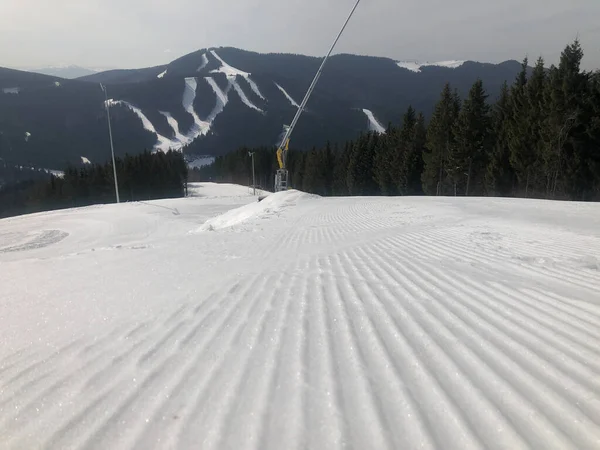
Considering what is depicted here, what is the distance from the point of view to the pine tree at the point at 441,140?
33.1m

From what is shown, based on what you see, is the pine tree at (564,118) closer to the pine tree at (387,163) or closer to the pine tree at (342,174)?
the pine tree at (387,163)

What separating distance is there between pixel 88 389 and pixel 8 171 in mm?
165746

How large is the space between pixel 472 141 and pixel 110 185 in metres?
55.4

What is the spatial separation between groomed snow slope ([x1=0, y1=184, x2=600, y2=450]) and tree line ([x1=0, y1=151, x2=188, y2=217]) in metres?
60.8

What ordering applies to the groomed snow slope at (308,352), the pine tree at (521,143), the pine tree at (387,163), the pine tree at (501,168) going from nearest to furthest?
the groomed snow slope at (308,352)
the pine tree at (521,143)
the pine tree at (501,168)
the pine tree at (387,163)

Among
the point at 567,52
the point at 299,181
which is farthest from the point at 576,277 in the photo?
the point at 299,181

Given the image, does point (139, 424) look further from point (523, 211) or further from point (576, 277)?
point (523, 211)

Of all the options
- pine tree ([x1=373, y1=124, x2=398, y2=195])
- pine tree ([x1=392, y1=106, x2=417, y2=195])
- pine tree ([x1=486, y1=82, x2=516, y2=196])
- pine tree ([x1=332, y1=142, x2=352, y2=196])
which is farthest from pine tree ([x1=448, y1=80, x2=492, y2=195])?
pine tree ([x1=332, y1=142, x2=352, y2=196])

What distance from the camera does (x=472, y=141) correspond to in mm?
30859

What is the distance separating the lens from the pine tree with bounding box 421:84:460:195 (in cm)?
3309

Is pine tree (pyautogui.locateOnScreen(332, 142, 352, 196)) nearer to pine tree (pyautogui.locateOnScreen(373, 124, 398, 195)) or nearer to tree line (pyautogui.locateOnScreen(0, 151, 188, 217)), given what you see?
pine tree (pyautogui.locateOnScreen(373, 124, 398, 195))

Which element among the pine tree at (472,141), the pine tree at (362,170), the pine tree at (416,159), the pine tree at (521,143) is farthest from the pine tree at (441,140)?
the pine tree at (362,170)

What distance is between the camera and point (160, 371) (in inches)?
99.1

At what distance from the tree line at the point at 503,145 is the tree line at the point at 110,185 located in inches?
1412
